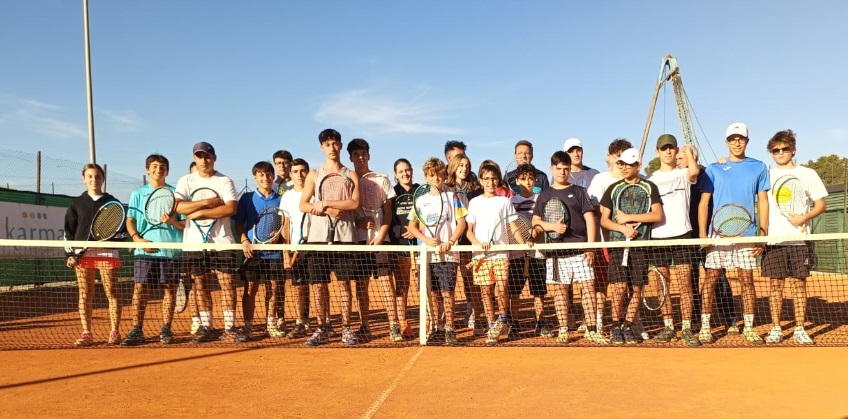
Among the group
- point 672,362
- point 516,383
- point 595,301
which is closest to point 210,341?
point 516,383

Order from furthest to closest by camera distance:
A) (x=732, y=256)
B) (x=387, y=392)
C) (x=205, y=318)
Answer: (x=205, y=318) → (x=732, y=256) → (x=387, y=392)

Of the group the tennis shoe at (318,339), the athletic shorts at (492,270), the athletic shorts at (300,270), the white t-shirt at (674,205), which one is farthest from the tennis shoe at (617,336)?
the athletic shorts at (300,270)

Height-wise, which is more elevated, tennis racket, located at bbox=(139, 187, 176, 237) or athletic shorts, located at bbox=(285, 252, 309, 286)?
tennis racket, located at bbox=(139, 187, 176, 237)

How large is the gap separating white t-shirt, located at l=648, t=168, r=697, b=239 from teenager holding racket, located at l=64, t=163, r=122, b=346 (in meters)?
5.17

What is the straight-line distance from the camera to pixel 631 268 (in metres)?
5.31

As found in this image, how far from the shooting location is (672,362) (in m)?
4.52

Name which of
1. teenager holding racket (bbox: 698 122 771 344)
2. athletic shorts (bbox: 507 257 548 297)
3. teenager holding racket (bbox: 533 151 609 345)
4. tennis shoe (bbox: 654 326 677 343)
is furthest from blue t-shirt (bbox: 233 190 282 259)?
teenager holding racket (bbox: 698 122 771 344)

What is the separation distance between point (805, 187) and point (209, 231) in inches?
221

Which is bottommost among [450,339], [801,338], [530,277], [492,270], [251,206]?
[801,338]

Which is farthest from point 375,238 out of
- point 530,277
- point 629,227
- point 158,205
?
point 629,227

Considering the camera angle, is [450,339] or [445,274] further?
[445,274]

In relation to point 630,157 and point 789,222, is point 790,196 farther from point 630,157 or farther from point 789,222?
point 630,157

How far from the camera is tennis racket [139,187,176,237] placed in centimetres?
555

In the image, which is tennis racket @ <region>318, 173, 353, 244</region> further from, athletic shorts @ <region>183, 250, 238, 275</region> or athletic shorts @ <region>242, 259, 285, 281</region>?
athletic shorts @ <region>183, 250, 238, 275</region>
